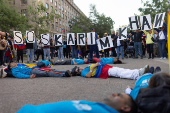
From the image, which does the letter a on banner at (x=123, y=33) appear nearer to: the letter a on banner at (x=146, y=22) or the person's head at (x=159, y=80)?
the letter a on banner at (x=146, y=22)

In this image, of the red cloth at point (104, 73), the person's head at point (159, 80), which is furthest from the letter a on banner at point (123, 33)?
the person's head at point (159, 80)

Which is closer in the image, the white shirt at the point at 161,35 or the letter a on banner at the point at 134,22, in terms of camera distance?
the white shirt at the point at 161,35

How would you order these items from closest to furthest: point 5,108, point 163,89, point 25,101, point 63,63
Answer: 1. point 163,89
2. point 5,108
3. point 25,101
4. point 63,63

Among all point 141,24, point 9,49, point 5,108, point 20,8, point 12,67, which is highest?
point 20,8

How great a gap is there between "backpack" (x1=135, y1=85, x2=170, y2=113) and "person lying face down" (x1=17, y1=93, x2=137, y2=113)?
7.6 inches

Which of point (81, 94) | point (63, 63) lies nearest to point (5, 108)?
point (81, 94)

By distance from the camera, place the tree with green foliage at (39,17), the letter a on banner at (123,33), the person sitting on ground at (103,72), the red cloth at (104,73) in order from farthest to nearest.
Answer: the tree with green foliage at (39,17), the letter a on banner at (123,33), the red cloth at (104,73), the person sitting on ground at (103,72)

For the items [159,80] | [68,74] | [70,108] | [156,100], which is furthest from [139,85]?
[68,74]

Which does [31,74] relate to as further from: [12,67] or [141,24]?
[141,24]

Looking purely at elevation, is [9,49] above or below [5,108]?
above

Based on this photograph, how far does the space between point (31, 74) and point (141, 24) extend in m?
7.45

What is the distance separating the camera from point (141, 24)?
32.6 feet

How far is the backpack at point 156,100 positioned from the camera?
166 centimetres

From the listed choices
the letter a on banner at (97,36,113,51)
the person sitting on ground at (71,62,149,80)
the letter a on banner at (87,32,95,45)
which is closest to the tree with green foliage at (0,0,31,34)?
the letter a on banner at (87,32,95,45)
